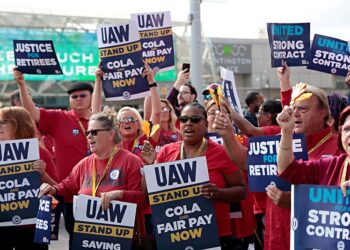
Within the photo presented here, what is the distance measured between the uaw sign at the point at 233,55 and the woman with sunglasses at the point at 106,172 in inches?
Answer: 1571

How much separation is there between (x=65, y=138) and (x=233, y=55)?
4133cm

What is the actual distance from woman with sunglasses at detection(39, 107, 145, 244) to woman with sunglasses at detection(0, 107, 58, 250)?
11.5 inches

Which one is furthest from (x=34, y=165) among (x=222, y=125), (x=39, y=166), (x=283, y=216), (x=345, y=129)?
(x=345, y=129)

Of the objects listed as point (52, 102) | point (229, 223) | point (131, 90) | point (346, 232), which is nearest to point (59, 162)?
point (131, 90)

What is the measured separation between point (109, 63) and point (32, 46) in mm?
906

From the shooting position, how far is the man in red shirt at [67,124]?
251 inches

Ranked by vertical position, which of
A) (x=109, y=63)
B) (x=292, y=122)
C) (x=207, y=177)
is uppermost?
(x=109, y=63)

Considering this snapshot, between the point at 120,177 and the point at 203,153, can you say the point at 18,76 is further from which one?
the point at 203,153

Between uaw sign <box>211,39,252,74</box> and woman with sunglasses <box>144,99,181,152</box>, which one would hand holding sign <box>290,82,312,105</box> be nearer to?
woman with sunglasses <box>144,99,181,152</box>

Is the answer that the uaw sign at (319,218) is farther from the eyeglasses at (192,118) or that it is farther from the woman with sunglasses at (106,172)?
the woman with sunglasses at (106,172)

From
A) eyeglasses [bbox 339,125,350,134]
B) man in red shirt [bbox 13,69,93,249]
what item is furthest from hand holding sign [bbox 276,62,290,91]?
eyeglasses [bbox 339,125,350,134]

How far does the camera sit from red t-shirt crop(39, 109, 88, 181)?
252 inches

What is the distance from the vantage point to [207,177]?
4664 mm

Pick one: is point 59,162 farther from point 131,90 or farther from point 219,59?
point 219,59
